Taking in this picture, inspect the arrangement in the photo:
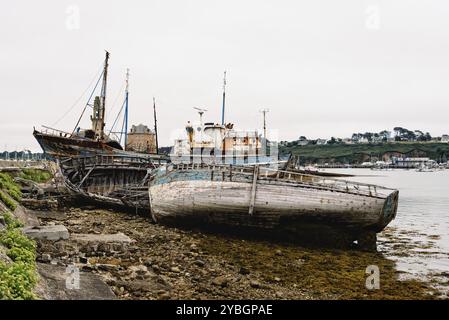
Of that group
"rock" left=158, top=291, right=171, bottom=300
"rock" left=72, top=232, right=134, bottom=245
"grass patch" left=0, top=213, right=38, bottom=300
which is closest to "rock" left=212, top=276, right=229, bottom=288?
"rock" left=158, top=291, right=171, bottom=300

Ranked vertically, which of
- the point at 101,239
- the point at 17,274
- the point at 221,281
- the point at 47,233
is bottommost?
the point at 221,281

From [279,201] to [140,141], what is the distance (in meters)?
45.7

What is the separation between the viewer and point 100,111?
163 ft

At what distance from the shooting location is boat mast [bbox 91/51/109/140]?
47531 mm

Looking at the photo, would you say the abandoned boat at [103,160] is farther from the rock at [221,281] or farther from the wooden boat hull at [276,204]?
the rock at [221,281]

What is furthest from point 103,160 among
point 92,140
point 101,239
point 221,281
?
point 221,281

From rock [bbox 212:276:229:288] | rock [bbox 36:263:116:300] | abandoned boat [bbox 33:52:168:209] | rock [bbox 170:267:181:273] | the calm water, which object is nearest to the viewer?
rock [bbox 36:263:116:300]

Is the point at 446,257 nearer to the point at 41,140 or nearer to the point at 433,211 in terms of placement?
the point at 433,211

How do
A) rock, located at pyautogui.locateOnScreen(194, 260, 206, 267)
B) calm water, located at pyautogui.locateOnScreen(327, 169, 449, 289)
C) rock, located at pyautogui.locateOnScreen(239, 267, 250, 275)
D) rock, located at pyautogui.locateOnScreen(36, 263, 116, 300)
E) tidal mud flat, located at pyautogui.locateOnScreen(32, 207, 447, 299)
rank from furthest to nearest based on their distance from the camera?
calm water, located at pyautogui.locateOnScreen(327, 169, 449, 289), rock, located at pyautogui.locateOnScreen(194, 260, 206, 267), rock, located at pyautogui.locateOnScreen(239, 267, 250, 275), tidal mud flat, located at pyautogui.locateOnScreen(32, 207, 447, 299), rock, located at pyautogui.locateOnScreen(36, 263, 116, 300)

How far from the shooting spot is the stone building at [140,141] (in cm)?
6073

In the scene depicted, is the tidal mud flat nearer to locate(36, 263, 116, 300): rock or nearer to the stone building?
locate(36, 263, 116, 300): rock

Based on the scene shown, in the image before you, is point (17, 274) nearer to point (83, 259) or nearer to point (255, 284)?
point (83, 259)

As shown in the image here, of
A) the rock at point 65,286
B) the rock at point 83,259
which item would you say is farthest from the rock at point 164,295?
the rock at point 83,259
